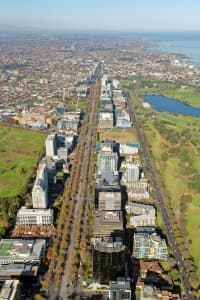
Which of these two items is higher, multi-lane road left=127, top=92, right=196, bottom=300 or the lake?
the lake

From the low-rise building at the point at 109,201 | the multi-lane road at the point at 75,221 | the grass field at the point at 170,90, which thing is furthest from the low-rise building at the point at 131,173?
the grass field at the point at 170,90

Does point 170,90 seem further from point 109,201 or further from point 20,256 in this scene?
point 20,256

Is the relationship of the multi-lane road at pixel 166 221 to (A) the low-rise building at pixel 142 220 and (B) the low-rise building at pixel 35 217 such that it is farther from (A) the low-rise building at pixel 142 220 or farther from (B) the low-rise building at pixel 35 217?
(B) the low-rise building at pixel 35 217

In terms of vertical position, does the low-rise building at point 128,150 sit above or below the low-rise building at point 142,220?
above

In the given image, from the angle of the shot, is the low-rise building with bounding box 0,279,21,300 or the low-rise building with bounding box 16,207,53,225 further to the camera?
the low-rise building with bounding box 16,207,53,225

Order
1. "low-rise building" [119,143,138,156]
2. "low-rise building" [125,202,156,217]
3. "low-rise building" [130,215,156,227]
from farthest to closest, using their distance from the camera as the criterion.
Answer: "low-rise building" [119,143,138,156] < "low-rise building" [125,202,156,217] < "low-rise building" [130,215,156,227]

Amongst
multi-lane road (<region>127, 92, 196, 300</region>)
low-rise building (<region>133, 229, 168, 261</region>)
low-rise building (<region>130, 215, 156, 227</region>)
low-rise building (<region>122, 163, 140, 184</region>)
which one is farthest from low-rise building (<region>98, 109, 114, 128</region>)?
low-rise building (<region>133, 229, 168, 261</region>)

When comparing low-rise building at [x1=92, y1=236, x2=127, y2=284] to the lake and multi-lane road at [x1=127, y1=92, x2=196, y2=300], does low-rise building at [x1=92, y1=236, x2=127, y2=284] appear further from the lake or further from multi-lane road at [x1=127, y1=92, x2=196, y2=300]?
the lake
